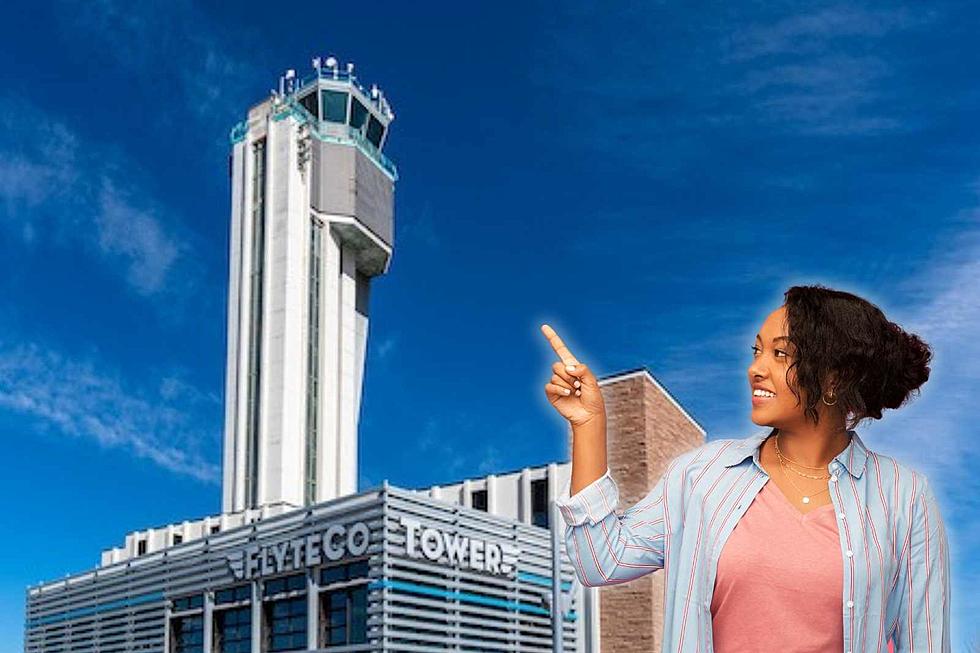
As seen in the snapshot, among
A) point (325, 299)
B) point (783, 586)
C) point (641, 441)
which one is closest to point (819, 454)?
point (783, 586)

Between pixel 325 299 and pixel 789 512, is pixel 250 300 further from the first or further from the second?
pixel 789 512

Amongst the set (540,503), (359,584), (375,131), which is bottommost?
(359,584)

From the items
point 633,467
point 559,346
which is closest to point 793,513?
point 559,346

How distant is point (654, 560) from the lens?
2641 millimetres

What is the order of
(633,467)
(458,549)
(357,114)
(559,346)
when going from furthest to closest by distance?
(357,114) → (633,467) → (458,549) → (559,346)

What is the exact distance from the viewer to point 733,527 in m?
2.47

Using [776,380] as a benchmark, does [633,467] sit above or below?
above

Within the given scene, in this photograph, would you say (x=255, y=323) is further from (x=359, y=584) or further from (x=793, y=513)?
(x=793, y=513)

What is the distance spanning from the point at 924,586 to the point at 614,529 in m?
0.64

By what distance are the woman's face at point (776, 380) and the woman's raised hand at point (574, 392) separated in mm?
329

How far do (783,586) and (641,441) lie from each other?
3239 cm

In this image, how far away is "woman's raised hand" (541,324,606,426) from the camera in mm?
2598

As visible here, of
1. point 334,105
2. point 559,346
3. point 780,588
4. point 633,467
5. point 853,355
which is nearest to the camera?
point 780,588

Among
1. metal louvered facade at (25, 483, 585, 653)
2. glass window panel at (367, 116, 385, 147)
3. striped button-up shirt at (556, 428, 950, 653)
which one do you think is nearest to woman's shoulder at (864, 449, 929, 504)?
striped button-up shirt at (556, 428, 950, 653)
